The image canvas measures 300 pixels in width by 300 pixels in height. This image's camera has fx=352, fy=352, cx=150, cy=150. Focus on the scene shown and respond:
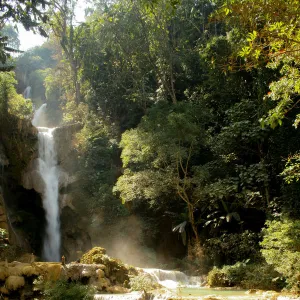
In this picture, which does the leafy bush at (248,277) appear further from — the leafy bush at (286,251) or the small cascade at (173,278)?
the small cascade at (173,278)

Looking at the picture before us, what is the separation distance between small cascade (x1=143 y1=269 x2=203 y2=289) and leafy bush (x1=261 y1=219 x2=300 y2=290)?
3317 millimetres

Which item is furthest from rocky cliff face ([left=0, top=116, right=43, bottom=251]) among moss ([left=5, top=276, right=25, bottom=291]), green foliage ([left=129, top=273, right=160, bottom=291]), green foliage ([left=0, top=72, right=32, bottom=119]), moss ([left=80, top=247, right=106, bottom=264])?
green foliage ([left=129, top=273, right=160, bottom=291])

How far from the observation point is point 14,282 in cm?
1018

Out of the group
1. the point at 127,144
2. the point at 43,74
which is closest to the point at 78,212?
the point at 127,144

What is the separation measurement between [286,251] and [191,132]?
6801 mm

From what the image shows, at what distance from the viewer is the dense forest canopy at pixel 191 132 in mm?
13002

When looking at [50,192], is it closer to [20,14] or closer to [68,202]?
[68,202]

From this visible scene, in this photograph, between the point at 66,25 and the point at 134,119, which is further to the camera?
the point at 66,25

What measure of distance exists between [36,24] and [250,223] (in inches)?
634

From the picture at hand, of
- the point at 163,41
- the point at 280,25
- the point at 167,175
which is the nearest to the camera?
the point at 280,25

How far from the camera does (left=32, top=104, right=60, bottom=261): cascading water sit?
19.8m

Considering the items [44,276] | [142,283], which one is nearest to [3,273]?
[44,276]

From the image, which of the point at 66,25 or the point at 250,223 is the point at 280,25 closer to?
the point at 250,223

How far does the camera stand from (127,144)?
687 inches
